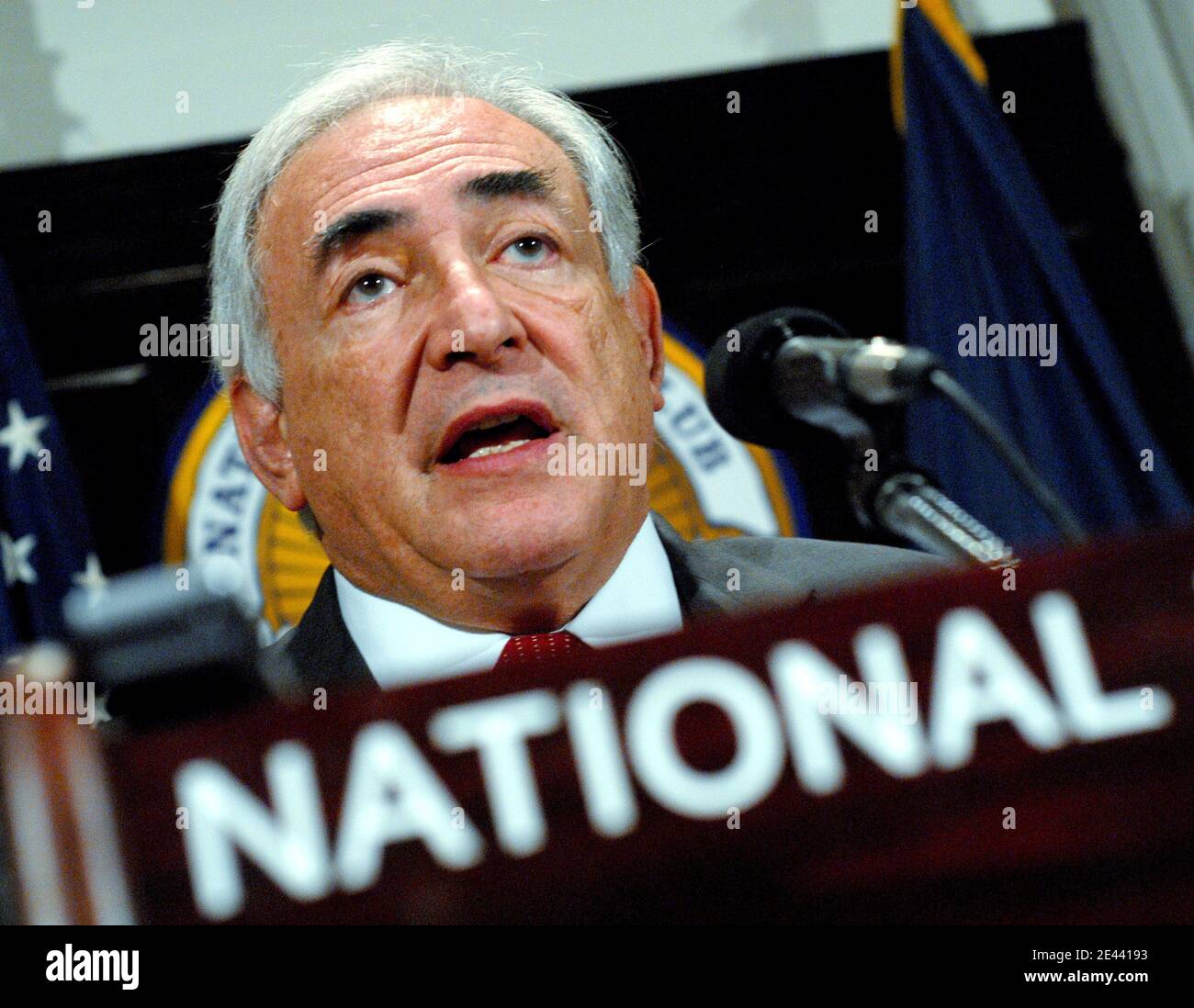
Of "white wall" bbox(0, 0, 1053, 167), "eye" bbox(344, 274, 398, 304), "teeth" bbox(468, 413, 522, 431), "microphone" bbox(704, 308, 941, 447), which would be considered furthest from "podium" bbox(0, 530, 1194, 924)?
"white wall" bbox(0, 0, 1053, 167)

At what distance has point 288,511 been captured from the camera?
2338 mm

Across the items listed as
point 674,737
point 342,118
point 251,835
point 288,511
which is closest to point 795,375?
point 674,737

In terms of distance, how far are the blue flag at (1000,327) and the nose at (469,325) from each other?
1118mm

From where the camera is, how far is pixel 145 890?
0.64 metres

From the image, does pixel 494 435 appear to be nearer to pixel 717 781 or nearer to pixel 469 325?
pixel 469 325

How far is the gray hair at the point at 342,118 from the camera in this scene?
1724 millimetres

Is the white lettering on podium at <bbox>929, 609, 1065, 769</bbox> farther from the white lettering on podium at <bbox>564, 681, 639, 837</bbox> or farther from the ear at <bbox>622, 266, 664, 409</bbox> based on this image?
the ear at <bbox>622, 266, 664, 409</bbox>

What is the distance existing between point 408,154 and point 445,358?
30 cm

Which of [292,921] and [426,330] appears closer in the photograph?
[292,921]

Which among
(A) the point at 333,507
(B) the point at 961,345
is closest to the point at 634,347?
(A) the point at 333,507

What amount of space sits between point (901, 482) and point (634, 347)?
69 cm

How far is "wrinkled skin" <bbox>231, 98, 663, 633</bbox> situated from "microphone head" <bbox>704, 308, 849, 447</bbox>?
0.33m
